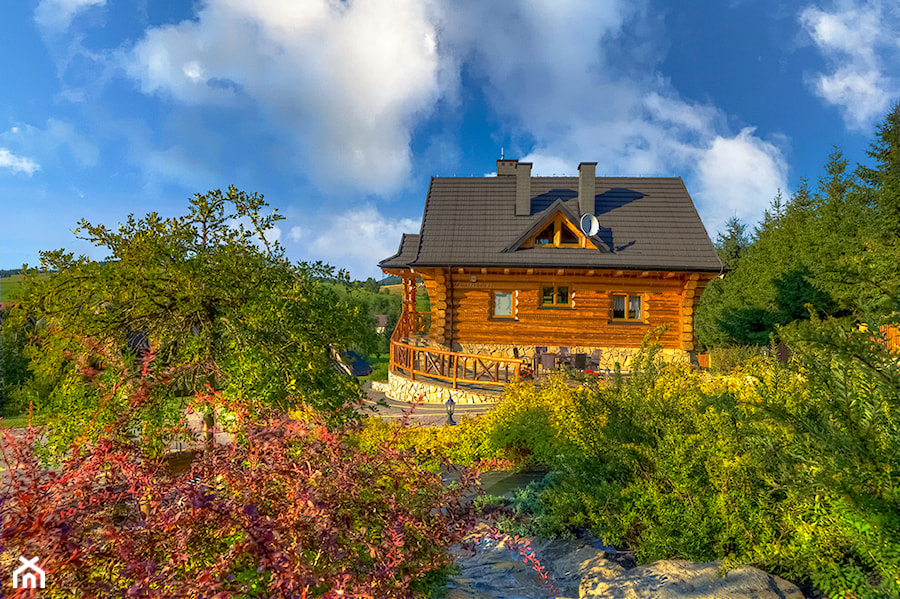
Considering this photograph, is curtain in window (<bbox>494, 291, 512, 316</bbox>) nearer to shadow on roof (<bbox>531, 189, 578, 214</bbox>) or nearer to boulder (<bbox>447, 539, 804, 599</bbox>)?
shadow on roof (<bbox>531, 189, 578, 214</bbox>)

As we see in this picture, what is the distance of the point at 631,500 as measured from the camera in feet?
14.5

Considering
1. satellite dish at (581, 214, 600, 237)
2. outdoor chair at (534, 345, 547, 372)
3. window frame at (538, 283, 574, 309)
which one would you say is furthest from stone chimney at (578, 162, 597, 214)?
outdoor chair at (534, 345, 547, 372)

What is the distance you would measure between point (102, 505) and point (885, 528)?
4172mm

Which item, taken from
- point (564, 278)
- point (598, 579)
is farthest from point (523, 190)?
point (598, 579)

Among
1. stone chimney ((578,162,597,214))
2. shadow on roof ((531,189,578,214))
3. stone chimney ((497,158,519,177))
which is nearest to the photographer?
stone chimney ((578,162,597,214))

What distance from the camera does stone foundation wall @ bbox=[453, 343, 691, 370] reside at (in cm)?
1483

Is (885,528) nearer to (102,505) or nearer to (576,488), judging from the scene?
(576,488)

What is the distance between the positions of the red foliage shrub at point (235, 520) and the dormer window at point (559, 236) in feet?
43.4

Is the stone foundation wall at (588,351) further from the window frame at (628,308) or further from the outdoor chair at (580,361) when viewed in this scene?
the outdoor chair at (580,361)

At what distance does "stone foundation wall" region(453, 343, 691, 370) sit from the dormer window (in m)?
3.33

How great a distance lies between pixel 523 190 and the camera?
16.7 m

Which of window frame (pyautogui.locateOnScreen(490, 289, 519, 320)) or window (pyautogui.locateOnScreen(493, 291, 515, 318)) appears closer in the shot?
window frame (pyautogui.locateOnScreen(490, 289, 519, 320))

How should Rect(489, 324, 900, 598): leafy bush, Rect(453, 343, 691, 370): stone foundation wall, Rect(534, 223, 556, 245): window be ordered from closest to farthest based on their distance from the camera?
Rect(489, 324, 900, 598): leafy bush → Rect(453, 343, 691, 370): stone foundation wall → Rect(534, 223, 556, 245): window

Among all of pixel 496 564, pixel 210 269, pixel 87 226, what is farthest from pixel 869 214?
pixel 87 226
